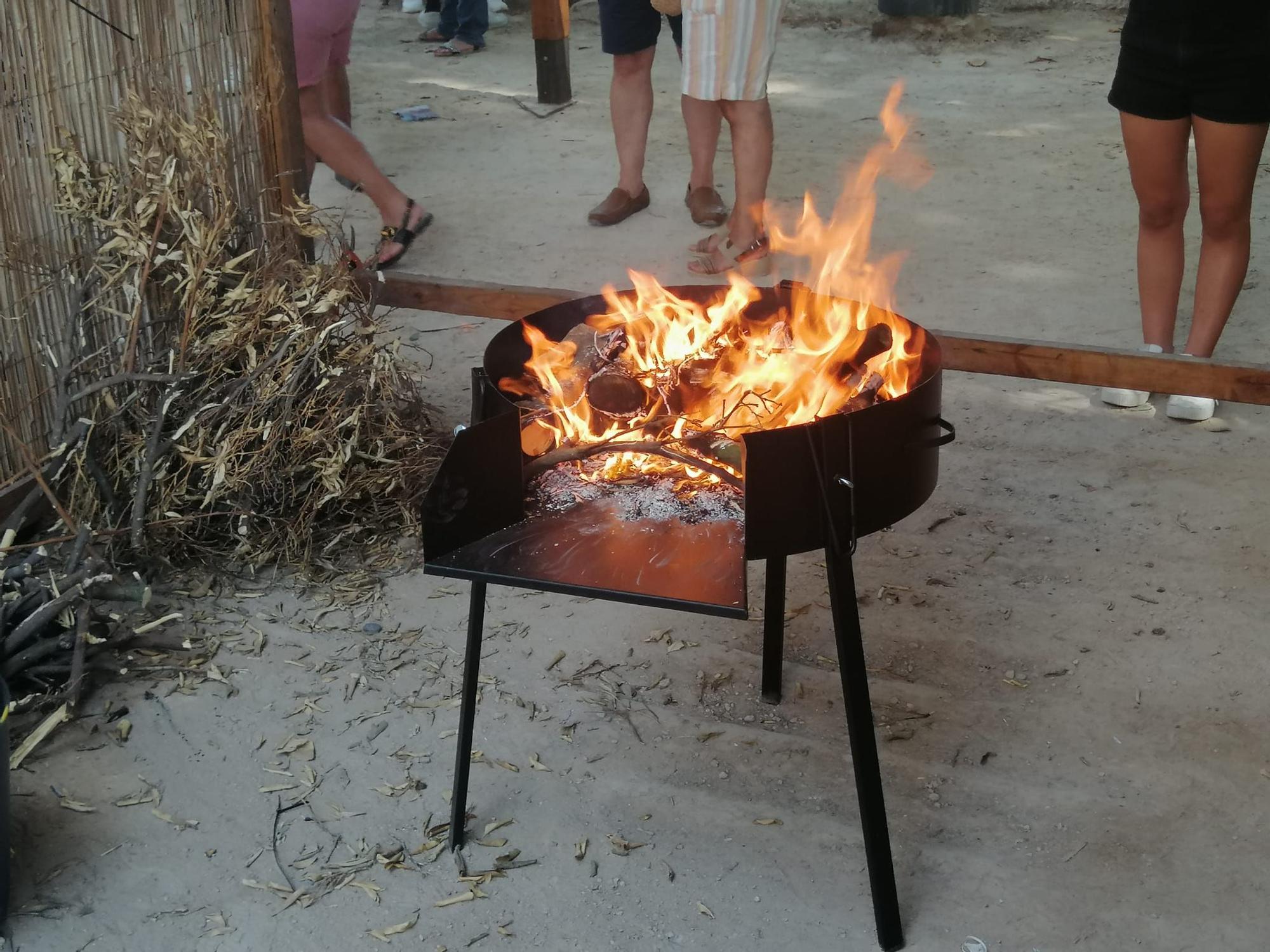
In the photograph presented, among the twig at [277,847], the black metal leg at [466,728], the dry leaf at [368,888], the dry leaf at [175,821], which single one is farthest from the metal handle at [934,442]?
the dry leaf at [175,821]

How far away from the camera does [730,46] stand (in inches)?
174

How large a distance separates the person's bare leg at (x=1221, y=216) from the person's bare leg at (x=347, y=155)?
109 inches

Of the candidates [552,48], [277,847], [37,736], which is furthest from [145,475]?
[552,48]

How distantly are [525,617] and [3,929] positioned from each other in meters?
1.23

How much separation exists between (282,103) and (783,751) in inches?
83.8

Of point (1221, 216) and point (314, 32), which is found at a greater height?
point (314, 32)

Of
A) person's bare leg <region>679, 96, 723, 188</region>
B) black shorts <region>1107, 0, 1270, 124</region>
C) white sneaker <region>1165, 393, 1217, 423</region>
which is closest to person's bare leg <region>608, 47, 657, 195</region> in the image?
person's bare leg <region>679, 96, 723, 188</region>

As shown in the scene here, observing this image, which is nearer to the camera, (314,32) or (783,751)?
(783,751)

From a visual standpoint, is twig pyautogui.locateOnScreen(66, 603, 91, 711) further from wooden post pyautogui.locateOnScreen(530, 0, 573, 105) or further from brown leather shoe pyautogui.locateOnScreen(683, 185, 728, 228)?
wooden post pyautogui.locateOnScreen(530, 0, 573, 105)

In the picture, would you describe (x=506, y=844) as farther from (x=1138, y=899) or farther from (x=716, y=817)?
(x=1138, y=899)

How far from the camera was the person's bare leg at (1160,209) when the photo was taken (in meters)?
3.42

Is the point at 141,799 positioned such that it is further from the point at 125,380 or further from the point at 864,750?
the point at 864,750

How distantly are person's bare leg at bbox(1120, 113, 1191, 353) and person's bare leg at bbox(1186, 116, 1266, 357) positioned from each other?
6 cm

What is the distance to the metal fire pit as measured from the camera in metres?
1.82
